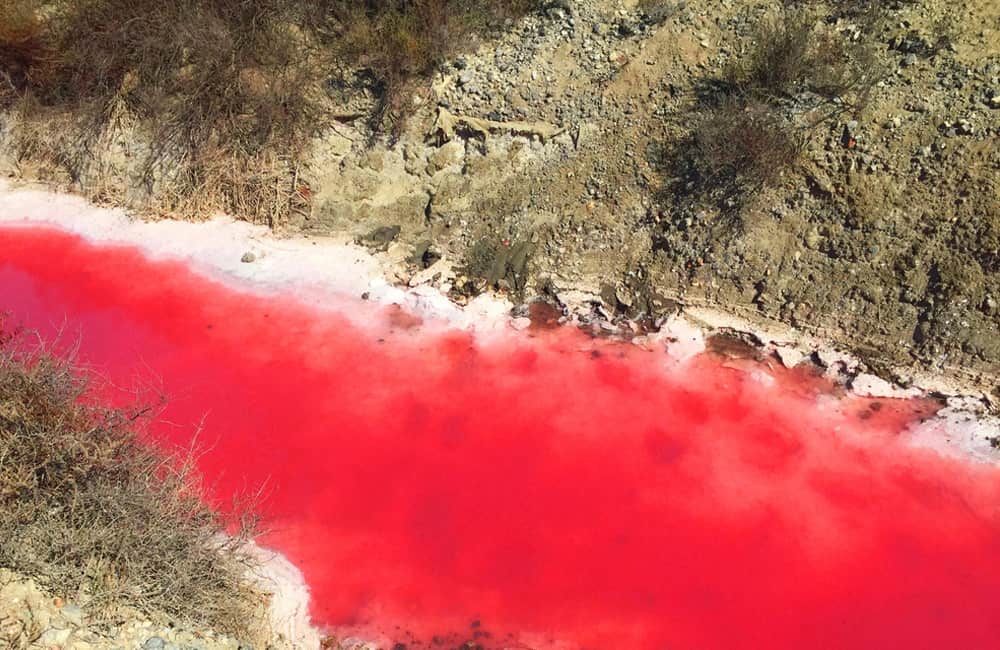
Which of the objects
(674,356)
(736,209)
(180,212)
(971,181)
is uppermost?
(971,181)

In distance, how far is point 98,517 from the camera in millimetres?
5074

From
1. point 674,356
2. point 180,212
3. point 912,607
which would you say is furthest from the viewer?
point 180,212

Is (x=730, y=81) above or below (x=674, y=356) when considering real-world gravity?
above

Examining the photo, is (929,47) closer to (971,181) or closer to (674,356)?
(971,181)

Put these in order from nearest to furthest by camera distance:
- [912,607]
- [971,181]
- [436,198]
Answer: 1. [912,607]
2. [971,181]
3. [436,198]

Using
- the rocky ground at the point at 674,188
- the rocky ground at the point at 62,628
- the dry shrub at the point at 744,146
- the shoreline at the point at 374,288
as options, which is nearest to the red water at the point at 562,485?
the shoreline at the point at 374,288

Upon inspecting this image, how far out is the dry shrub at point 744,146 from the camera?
24.3 ft

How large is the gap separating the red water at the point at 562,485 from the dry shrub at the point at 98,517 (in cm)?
95

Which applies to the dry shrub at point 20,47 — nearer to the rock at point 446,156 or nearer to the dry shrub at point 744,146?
the rock at point 446,156

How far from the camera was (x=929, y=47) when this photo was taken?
7410 millimetres

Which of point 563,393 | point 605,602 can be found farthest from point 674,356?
point 605,602

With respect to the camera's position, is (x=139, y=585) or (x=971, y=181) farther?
(x=971, y=181)

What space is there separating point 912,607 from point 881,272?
3.14 meters

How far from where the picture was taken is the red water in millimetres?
5699
